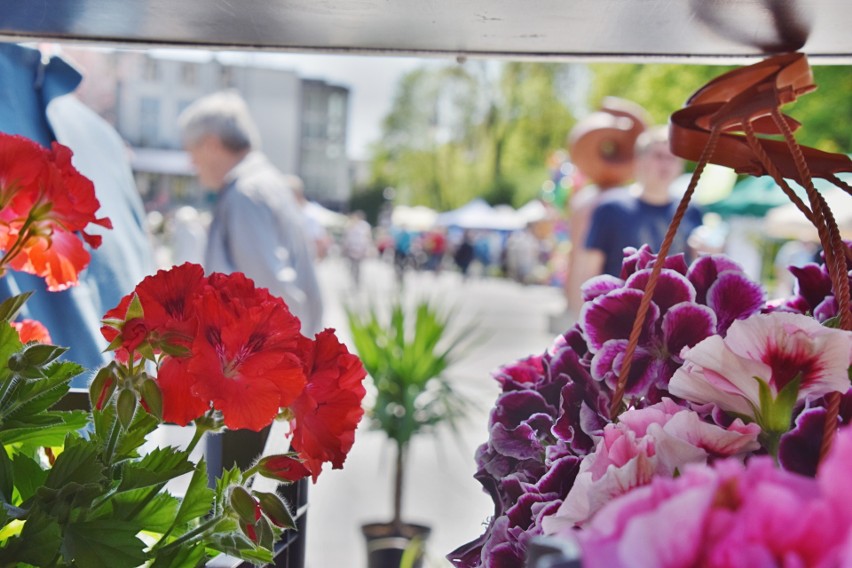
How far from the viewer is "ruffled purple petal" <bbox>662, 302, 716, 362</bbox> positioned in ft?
2.14

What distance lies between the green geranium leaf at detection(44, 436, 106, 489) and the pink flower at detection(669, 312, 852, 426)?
1.23ft

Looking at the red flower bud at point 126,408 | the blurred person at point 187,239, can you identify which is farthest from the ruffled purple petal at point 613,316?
the blurred person at point 187,239

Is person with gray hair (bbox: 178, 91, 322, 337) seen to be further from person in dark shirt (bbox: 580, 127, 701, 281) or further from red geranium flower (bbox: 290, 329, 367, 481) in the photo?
red geranium flower (bbox: 290, 329, 367, 481)

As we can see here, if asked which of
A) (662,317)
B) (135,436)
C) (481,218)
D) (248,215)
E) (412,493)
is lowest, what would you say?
(135,436)

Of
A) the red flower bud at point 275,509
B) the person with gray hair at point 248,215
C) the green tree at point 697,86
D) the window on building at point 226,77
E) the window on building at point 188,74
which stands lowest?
the red flower bud at point 275,509

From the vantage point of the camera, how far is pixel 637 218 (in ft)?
11.5

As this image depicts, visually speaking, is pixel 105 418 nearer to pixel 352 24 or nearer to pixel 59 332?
pixel 352 24

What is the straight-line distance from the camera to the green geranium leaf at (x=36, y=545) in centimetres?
53

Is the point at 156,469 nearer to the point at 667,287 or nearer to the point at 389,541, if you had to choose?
the point at 667,287

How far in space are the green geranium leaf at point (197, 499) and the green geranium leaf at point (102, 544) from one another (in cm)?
4

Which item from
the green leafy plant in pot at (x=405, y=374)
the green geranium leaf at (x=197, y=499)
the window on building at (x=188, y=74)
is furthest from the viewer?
the window on building at (x=188, y=74)

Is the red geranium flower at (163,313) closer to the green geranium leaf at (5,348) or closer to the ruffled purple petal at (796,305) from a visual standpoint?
the green geranium leaf at (5,348)

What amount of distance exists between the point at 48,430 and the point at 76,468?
0.40ft

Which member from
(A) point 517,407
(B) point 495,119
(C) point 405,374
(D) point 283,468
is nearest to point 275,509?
(D) point 283,468
